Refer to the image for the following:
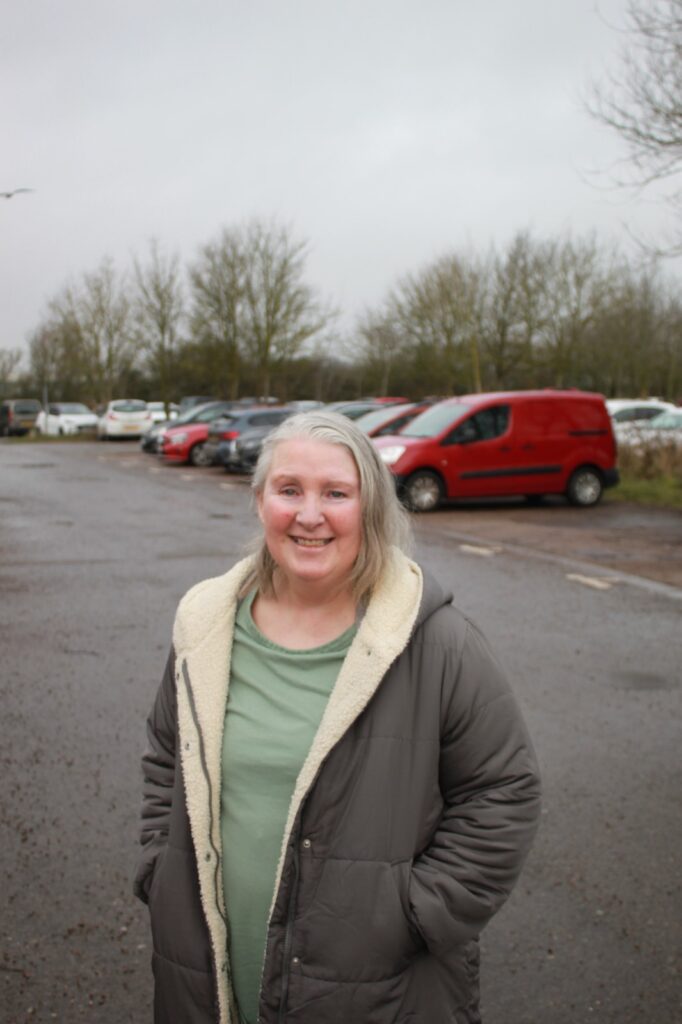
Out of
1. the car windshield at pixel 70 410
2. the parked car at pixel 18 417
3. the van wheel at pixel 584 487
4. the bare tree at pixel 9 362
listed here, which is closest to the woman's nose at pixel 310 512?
the van wheel at pixel 584 487

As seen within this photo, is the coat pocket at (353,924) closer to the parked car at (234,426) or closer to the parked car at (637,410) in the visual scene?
the parked car at (234,426)

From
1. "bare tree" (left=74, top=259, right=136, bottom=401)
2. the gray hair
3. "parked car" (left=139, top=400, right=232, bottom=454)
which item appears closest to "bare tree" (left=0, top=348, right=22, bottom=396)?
"bare tree" (left=74, top=259, right=136, bottom=401)

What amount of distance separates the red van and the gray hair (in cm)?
1481

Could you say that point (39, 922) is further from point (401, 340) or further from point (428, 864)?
point (401, 340)

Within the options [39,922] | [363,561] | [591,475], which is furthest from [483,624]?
[591,475]

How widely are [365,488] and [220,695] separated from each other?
0.53m

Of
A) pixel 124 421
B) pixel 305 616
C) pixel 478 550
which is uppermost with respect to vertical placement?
pixel 305 616

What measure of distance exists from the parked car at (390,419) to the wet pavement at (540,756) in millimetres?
8722

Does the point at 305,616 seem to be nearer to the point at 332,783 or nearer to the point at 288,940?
the point at 332,783

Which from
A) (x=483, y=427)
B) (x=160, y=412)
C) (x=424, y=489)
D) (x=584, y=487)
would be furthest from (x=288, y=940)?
(x=160, y=412)

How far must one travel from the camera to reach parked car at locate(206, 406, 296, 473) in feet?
91.0

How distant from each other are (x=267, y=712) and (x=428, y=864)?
44 centimetres

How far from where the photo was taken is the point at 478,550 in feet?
43.1

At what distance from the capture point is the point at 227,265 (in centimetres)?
4822
